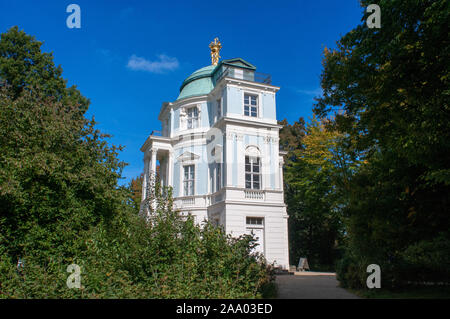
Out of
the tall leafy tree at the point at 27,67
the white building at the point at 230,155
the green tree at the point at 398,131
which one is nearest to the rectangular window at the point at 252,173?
the white building at the point at 230,155

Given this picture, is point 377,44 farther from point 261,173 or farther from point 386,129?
point 261,173

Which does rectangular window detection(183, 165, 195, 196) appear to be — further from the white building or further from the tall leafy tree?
the tall leafy tree

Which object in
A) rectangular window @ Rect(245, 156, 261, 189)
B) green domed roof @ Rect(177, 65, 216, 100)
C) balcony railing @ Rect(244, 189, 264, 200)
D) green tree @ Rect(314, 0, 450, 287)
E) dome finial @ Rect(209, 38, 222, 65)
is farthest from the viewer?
dome finial @ Rect(209, 38, 222, 65)

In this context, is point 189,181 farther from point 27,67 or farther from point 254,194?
point 27,67

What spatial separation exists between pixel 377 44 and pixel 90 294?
30.5 feet

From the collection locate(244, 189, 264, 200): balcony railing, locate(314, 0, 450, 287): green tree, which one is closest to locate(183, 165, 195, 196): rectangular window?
locate(244, 189, 264, 200): balcony railing

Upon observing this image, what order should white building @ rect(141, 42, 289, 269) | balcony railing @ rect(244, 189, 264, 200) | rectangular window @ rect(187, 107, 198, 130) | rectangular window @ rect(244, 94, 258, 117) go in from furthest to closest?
rectangular window @ rect(187, 107, 198, 130)
rectangular window @ rect(244, 94, 258, 117)
balcony railing @ rect(244, 189, 264, 200)
white building @ rect(141, 42, 289, 269)

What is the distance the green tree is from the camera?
26.3 feet

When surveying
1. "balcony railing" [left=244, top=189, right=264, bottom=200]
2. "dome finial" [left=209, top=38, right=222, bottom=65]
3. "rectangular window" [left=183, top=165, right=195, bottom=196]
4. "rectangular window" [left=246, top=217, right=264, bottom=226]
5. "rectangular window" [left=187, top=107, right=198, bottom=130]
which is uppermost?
"dome finial" [left=209, top=38, right=222, bottom=65]

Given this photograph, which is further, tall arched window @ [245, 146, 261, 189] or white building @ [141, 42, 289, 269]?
tall arched window @ [245, 146, 261, 189]

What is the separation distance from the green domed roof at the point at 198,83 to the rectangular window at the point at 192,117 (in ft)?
3.80

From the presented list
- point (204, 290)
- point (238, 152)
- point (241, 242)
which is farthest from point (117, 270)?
point (238, 152)

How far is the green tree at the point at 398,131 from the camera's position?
802 cm

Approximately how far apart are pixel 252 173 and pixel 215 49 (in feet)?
41.7
